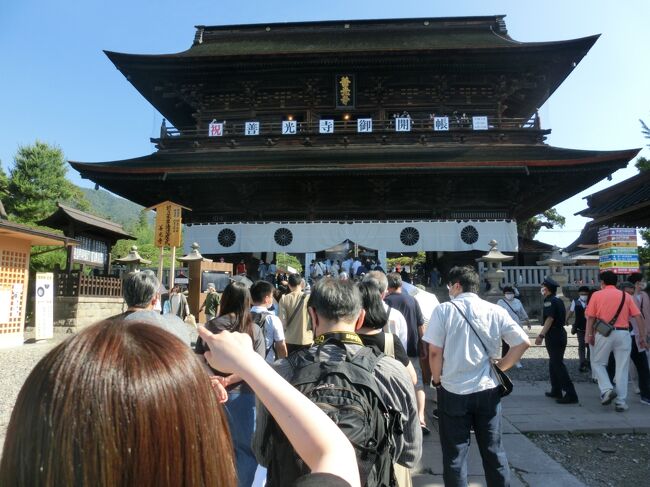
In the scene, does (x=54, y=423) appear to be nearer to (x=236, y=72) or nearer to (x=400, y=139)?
(x=400, y=139)

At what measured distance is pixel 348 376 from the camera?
1380 mm

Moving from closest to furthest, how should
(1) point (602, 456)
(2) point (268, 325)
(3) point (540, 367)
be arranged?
(2) point (268, 325) < (1) point (602, 456) < (3) point (540, 367)

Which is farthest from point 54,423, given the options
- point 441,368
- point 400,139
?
point 400,139

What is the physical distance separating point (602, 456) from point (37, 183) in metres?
30.4

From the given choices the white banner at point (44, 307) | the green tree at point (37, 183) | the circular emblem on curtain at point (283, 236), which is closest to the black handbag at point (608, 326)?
the circular emblem on curtain at point (283, 236)

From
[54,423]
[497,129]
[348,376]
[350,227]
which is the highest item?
[497,129]

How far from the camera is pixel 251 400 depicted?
2.79 meters

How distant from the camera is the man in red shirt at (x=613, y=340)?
528 centimetres

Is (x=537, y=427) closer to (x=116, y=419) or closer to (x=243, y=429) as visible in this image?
(x=243, y=429)

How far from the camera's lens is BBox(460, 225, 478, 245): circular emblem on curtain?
14.1 metres

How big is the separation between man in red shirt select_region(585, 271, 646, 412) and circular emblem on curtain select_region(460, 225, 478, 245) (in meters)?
8.61

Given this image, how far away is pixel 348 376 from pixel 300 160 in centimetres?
1351

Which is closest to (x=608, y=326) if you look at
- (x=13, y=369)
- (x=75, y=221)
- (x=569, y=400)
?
(x=569, y=400)

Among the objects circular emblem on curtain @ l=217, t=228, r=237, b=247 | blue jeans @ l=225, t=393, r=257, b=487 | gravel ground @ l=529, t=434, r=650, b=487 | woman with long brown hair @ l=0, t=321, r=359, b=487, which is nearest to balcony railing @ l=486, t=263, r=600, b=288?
gravel ground @ l=529, t=434, r=650, b=487
